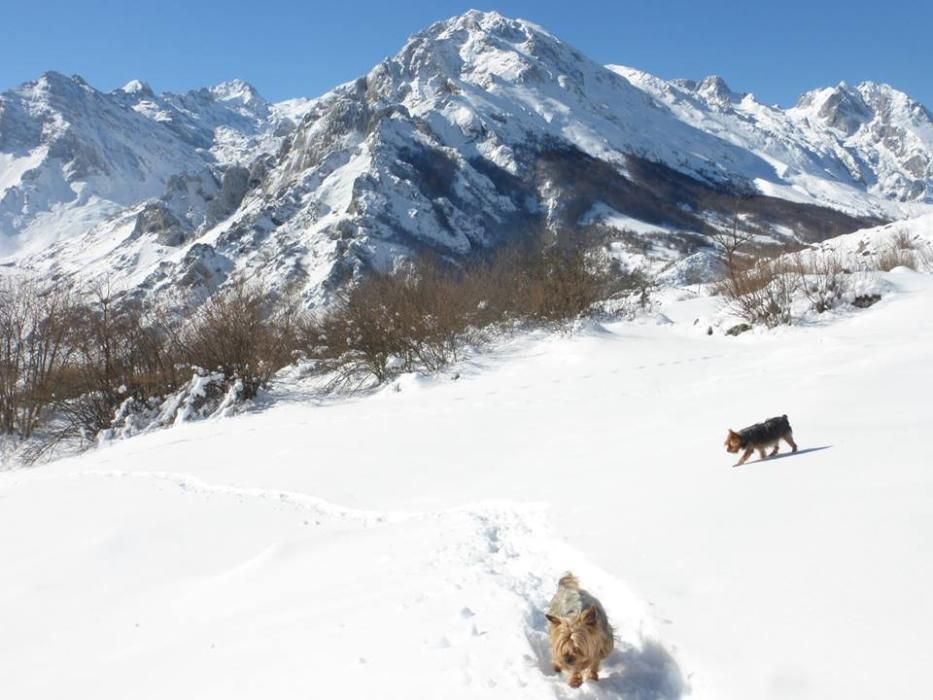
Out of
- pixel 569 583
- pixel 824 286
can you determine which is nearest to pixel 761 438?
pixel 569 583

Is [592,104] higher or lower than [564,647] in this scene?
higher

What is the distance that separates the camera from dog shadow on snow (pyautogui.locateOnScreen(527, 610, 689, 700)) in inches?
122

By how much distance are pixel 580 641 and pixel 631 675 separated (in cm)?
38

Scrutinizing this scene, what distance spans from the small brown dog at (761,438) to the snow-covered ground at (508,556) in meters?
0.24

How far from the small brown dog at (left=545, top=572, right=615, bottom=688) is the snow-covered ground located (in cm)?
13

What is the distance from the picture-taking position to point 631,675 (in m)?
3.22

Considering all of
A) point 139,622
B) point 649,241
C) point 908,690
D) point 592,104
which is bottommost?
point 139,622

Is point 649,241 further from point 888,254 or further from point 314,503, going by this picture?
point 314,503

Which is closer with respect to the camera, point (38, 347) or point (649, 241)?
point (38, 347)

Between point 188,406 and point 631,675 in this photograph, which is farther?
point 188,406

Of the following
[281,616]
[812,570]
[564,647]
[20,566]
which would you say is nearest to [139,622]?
[281,616]

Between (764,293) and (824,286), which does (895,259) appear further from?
(764,293)

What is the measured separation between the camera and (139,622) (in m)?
→ 4.84

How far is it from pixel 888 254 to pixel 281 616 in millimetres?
27171
